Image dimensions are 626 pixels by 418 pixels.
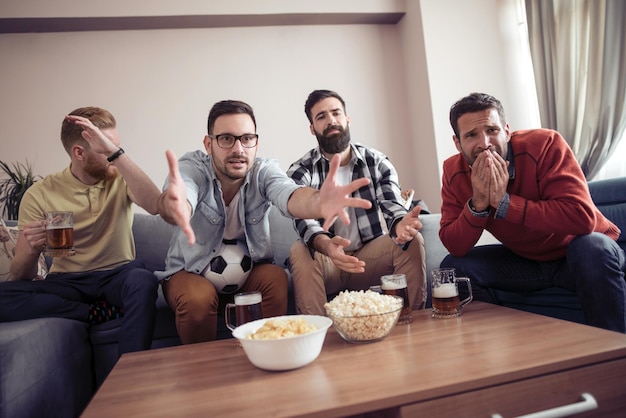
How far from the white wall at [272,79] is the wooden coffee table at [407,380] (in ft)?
8.33

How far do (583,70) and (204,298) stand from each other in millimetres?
2812

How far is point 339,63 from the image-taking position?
3.69 m

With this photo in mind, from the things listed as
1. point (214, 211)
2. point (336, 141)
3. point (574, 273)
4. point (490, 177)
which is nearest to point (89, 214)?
point (214, 211)

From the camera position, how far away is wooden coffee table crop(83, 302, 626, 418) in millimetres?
822

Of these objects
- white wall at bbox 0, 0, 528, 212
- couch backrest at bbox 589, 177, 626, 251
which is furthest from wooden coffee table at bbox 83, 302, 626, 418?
white wall at bbox 0, 0, 528, 212

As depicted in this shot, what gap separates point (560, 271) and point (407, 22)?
8.64ft

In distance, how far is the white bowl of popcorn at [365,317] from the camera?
112 centimetres

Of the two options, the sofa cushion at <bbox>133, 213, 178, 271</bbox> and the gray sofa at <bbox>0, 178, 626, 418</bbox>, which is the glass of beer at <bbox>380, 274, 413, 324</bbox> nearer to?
the gray sofa at <bbox>0, 178, 626, 418</bbox>

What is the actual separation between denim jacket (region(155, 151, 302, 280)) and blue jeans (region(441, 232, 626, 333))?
81cm

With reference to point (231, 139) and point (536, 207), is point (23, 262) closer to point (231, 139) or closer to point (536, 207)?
point (231, 139)

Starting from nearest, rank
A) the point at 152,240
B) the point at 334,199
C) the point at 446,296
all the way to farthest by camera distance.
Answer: the point at 334,199 → the point at 446,296 → the point at 152,240

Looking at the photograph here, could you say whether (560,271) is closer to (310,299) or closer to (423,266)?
(423,266)

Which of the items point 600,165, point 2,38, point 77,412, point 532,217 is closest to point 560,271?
point 532,217

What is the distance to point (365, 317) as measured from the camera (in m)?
1.11
